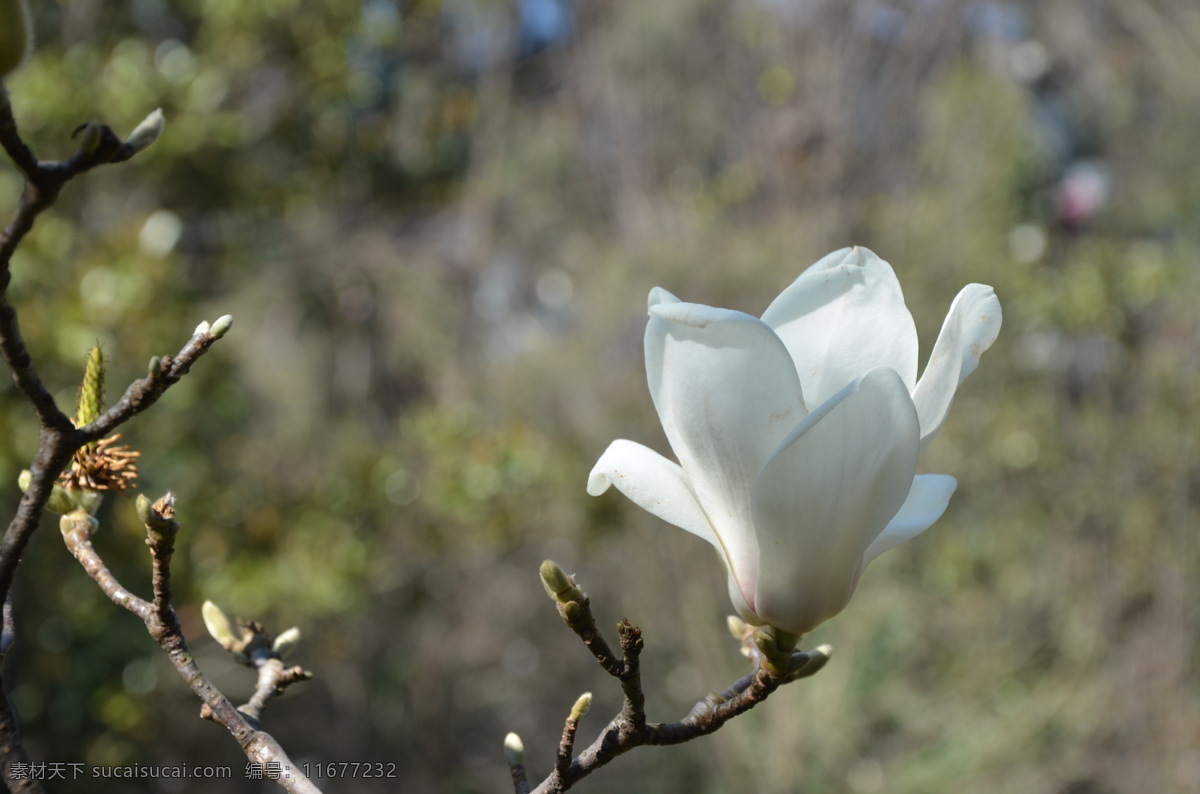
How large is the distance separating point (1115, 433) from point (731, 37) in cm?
274

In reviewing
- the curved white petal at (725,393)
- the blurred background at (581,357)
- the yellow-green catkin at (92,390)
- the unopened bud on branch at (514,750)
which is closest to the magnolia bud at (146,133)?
the yellow-green catkin at (92,390)

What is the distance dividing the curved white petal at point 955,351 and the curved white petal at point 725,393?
0.24ft

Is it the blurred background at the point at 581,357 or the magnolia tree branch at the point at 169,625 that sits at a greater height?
the magnolia tree branch at the point at 169,625

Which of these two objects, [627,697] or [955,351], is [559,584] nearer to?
[627,697]

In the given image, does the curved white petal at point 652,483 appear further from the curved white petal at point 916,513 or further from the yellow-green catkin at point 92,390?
the yellow-green catkin at point 92,390

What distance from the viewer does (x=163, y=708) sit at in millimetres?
2439

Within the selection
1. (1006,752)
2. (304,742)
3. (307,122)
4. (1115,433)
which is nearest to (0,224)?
(307,122)

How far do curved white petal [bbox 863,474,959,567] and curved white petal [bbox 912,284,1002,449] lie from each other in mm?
35

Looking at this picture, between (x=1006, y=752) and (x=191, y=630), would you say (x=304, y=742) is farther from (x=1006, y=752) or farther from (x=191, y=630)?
(x=1006, y=752)

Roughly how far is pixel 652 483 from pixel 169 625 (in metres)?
0.27

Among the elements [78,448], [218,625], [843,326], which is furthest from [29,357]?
[843,326]

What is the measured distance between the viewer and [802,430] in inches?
17.8

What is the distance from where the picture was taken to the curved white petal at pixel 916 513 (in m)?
0.51

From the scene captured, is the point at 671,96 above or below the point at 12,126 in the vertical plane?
below
